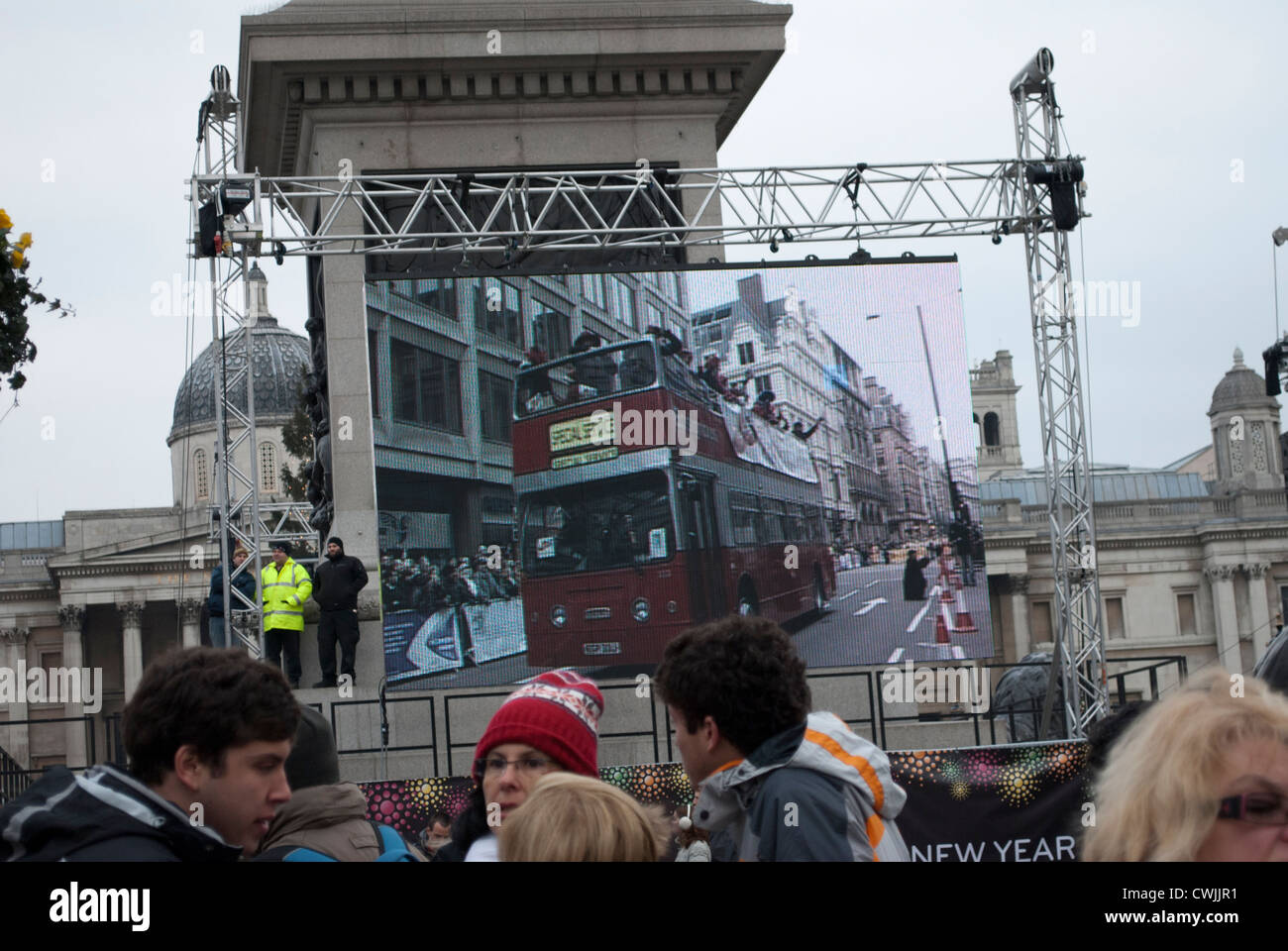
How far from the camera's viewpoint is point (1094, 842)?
260cm

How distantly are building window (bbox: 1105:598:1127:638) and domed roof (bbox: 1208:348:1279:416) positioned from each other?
944 inches

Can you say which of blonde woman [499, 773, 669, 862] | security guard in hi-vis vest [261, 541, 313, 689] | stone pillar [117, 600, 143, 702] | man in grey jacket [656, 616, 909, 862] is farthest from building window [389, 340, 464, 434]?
stone pillar [117, 600, 143, 702]

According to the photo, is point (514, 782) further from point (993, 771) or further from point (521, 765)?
point (993, 771)

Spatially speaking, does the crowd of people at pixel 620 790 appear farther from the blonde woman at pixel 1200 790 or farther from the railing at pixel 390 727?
the railing at pixel 390 727

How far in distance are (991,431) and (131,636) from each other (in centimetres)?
8686

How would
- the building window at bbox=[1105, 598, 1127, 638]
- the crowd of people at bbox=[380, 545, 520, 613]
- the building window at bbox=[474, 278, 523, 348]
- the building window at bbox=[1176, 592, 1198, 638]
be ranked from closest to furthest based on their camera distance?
the crowd of people at bbox=[380, 545, 520, 613], the building window at bbox=[474, 278, 523, 348], the building window at bbox=[1105, 598, 1127, 638], the building window at bbox=[1176, 592, 1198, 638]

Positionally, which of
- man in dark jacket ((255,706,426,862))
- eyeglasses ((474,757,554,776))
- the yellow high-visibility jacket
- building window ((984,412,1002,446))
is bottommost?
man in dark jacket ((255,706,426,862))

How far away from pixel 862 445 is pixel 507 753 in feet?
46.5

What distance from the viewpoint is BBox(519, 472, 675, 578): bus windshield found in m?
17.5

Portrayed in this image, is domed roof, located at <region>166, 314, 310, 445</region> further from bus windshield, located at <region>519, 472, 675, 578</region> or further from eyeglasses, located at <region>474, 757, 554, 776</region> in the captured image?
eyeglasses, located at <region>474, 757, 554, 776</region>

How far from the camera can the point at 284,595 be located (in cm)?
1805

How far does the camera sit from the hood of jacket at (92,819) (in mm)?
2951
